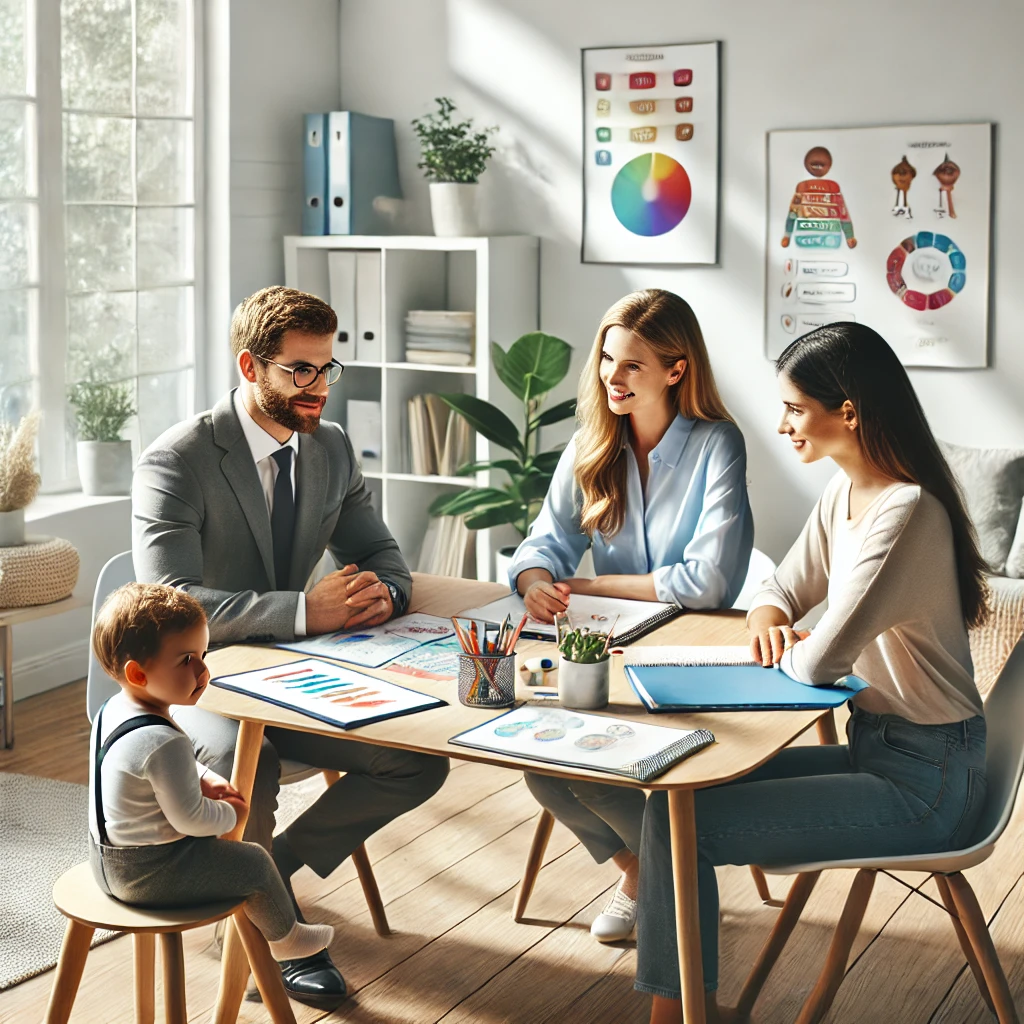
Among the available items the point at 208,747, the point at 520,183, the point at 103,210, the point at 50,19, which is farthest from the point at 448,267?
the point at 208,747

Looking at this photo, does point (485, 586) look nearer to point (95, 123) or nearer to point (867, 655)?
point (867, 655)

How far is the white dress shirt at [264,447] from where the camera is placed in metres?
2.56

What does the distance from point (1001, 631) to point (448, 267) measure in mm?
2481

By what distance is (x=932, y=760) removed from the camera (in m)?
2.06

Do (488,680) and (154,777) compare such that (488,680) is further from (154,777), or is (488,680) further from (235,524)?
(235,524)

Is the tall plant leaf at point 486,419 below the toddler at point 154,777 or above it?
above

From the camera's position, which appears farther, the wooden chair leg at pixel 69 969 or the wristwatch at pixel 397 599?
the wristwatch at pixel 397 599

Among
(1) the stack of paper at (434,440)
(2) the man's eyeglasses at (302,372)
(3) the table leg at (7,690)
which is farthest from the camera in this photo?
(1) the stack of paper at (434,440)

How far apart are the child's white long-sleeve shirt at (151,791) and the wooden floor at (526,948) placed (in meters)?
0.74

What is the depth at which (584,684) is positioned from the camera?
202 centimetres

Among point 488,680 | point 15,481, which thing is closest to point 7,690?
point 15,481

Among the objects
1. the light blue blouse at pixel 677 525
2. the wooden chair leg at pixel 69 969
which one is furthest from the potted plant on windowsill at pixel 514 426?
the wooden chair leg at pixel 69 969

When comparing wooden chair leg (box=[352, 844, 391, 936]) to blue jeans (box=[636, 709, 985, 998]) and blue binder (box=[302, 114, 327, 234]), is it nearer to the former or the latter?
blue jeans (box=[636, 709, 985, 998])

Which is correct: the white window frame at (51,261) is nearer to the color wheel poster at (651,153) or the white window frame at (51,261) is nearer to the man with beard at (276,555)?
the color wheel poster at (651,153)
